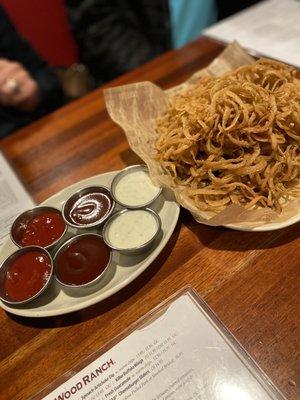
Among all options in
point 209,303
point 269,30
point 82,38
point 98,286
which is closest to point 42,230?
point 98,286

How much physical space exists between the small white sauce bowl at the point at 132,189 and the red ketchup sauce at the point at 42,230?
0.30 m

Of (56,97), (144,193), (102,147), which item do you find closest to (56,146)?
(102,147)

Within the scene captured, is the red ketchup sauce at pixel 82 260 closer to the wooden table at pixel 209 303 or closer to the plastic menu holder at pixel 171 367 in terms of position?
the wooden table at pixel 209 303

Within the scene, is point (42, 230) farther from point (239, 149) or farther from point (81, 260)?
point (239, 149)

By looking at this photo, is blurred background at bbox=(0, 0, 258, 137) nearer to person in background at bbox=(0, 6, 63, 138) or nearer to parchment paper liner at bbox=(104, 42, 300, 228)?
person in background at bbox=(0, 6, 63, 138)

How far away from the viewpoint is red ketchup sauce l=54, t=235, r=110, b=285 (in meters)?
1.59

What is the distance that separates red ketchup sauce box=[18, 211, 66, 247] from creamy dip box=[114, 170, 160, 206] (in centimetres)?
31

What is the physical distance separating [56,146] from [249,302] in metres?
1.60

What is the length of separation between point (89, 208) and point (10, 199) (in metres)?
0.57

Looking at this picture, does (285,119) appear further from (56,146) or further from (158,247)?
(56,146)

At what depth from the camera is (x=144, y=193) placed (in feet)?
6.22

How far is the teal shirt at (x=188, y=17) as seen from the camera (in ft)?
13.0

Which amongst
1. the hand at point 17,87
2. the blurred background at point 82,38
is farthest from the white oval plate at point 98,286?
the blurred background at point 82,38

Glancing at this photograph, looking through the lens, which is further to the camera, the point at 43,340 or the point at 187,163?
the point at 187,163
